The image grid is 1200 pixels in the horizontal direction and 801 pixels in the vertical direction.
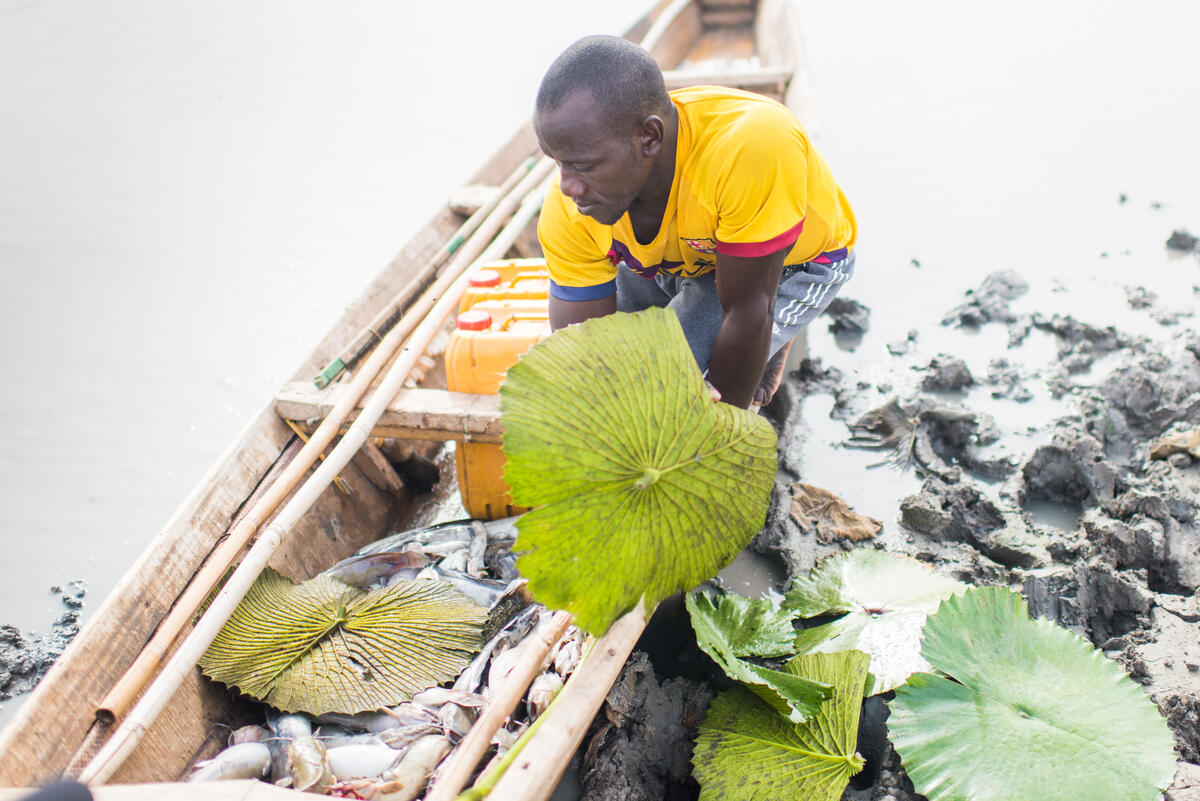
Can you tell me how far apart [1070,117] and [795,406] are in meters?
4.81

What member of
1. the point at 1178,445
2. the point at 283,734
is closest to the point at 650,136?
the point at 283,734

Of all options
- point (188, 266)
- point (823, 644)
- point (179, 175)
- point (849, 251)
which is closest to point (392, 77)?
point (179, 175)

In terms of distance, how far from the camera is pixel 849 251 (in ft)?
8.43

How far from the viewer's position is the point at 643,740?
6.63ft

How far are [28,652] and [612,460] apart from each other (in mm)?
2261

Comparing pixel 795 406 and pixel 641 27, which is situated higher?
pixel 641 27

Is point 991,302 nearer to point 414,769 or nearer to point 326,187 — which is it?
point 414,769

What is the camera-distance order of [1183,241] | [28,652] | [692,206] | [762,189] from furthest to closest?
[1183,241] < [28,652] < [692,206] < [762,189]

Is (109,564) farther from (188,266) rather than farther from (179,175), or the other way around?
(179,175)

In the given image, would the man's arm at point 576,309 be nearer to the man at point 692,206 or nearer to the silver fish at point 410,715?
the man at point 692,206

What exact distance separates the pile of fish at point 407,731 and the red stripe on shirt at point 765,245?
1.03 metres

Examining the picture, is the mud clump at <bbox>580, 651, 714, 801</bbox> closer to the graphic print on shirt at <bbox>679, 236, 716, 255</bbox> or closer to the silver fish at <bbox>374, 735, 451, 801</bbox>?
the silver fish at <bbox>374, 735, 451, 801</bbox>

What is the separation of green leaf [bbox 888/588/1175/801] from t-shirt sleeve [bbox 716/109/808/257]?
0.96 metres

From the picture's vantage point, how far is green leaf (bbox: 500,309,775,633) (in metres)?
1.64
